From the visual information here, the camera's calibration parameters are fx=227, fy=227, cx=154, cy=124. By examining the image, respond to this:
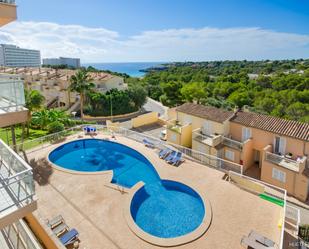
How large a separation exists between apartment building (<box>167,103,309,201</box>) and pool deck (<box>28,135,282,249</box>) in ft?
18.6

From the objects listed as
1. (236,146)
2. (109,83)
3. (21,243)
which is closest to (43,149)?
(21,243)

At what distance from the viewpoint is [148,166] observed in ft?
65.4

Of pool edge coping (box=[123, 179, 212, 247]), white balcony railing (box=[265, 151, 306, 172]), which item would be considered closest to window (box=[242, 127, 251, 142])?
white balcony railing (box=[265, 151, 306, 172])

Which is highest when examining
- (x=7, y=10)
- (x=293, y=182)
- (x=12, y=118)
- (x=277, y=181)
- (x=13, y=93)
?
(x=7, y=10)

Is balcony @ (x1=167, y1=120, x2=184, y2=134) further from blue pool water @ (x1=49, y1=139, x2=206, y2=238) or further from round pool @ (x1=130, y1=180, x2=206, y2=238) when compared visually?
round pool @ (x1=130, y1=180, x2=206, y2=238)

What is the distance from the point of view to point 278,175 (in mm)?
19578

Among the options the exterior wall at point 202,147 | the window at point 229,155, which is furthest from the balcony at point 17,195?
the window at point 229,155

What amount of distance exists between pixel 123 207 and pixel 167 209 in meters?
2.80

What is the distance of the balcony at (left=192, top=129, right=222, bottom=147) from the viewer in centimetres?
2309

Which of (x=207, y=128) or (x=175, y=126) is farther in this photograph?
(x=175, y=126)

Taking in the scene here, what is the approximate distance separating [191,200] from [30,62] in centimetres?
18232

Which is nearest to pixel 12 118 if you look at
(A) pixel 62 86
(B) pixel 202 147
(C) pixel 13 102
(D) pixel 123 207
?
(C) pixel 13 102

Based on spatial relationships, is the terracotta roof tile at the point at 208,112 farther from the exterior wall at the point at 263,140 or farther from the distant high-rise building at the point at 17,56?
the distant high-rise building at the point at 17,56

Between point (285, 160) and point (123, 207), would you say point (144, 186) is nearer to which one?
point (123, 207)
